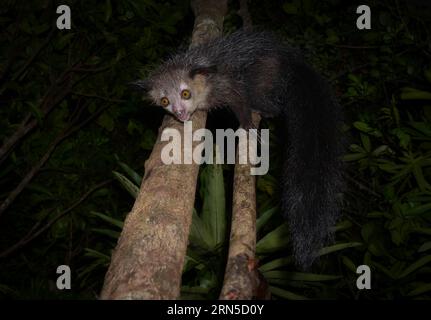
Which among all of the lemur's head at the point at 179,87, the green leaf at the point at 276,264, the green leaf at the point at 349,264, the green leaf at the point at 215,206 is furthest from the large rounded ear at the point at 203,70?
the green leaf at the point at 349,264

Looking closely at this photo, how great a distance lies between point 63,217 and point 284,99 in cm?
232

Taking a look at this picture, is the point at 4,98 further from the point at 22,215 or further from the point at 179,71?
the point at 179,71

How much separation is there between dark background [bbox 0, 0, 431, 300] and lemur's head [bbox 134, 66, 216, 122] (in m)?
0.58

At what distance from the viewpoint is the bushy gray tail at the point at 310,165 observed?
5.41 ft

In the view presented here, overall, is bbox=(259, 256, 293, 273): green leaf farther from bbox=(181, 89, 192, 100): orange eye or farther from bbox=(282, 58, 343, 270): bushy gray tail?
bbox=(181, 89, 192, 100): orange eye

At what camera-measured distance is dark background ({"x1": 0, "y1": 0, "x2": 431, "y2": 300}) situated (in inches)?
114

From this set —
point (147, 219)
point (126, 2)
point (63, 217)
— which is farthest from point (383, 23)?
point (63, 217)

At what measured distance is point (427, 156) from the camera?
2.72 meters

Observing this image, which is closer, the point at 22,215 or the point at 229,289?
the point at 229,289

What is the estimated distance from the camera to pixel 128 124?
11.9 feet

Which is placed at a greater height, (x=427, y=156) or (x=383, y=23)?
(x=383, y=23)

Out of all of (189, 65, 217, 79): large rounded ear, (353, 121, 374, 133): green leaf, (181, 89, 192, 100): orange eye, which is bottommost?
(353, 121, 374, 133): green leaf

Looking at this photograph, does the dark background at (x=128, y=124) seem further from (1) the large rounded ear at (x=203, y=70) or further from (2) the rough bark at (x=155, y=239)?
(2) the rough bark at (x=155, y=239)

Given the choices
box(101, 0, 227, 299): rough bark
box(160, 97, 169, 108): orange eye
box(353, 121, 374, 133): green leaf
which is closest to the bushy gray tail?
box(353, 121, 374, 133): green leaf
